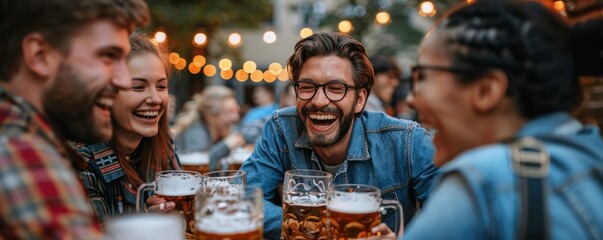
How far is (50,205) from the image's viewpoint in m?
0.99

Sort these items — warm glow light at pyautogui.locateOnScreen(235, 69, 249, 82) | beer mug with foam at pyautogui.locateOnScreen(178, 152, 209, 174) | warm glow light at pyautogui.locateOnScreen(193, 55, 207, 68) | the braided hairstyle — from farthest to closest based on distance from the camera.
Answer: warm glow light at pyautogui.locateOnScreen(235, 69, 249, 82), warm glow light at pyautogui.locateOnScreen(193, 55, 207, 68), beer mug with foam at pyautogui.locateOnScreen(178, 152, 209, 174), the braided hairstyle

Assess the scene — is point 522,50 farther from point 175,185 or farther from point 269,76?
point 269,76

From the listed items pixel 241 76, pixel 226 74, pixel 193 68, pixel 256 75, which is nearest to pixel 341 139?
pixel 193 68

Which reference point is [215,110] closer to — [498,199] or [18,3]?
[18,3]

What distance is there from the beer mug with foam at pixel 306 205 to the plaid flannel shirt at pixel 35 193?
747 mm

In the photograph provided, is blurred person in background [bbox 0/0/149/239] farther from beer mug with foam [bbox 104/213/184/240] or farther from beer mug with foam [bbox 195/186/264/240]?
beer mug with foam [bbox 195/186/264/240]

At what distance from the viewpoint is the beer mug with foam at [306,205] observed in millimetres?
1658

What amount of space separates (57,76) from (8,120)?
164 mm

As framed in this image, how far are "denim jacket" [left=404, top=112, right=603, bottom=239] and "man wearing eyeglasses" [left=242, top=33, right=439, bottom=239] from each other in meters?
1.08

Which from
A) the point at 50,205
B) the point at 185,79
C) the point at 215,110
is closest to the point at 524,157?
the point at 50,205

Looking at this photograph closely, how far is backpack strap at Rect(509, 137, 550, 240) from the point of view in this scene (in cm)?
99

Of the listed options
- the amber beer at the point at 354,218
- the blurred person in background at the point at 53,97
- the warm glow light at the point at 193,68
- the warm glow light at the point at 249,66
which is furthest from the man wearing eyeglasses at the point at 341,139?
the warm glow light at the point at 249,66

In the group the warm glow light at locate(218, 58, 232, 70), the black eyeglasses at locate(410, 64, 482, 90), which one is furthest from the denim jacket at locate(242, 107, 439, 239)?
the warm glow light at locate(218, 58, 232, 70)

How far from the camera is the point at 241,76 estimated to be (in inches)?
835
